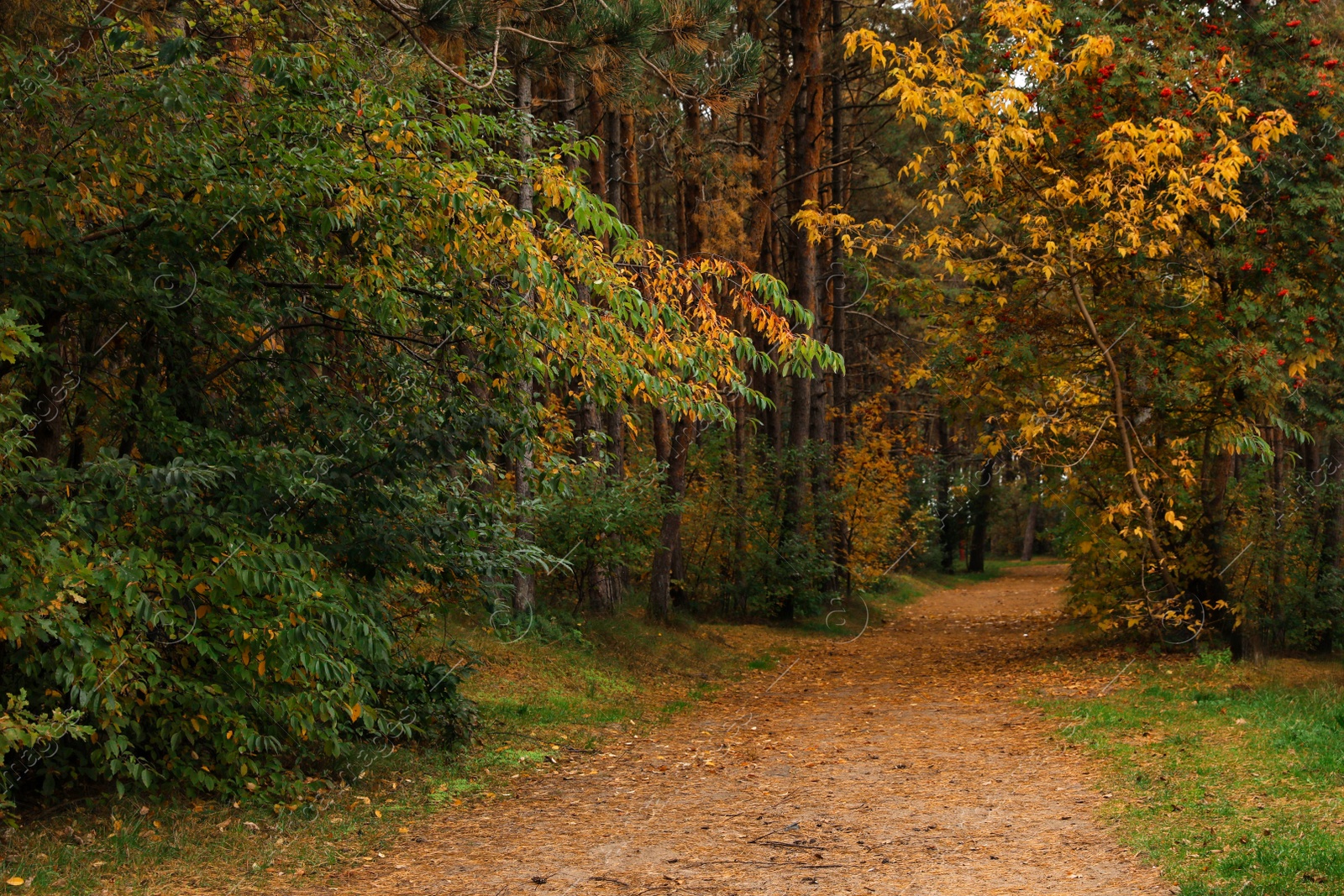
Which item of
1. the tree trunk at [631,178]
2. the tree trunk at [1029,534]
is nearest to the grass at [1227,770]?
the tree trunk at [631,178]

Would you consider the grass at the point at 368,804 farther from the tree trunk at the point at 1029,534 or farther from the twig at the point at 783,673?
the tree trunk at the point at 1029,534

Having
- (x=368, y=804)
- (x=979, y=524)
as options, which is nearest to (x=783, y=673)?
(x=368, y=804)

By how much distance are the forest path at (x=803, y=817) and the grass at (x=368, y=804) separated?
281 mm

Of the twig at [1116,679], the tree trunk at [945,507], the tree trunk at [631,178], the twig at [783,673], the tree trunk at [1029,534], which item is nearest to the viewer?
the twig at [1116,679]

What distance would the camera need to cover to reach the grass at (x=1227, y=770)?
5164 mm

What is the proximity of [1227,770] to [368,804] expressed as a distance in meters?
5.45

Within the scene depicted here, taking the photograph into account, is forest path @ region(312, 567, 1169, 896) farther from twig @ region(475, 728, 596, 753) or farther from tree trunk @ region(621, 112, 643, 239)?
tree trunk @ region(621, 112, 643, 239)

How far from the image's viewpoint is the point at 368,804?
676cm

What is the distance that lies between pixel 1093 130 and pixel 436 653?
332 inches

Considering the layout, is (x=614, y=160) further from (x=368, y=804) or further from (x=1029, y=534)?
(x=1029, y=534)

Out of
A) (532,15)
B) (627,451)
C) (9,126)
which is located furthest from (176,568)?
(627,451)

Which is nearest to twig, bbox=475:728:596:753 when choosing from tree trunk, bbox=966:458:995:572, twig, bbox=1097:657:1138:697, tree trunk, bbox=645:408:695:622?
twig, bbox=1097:657:1138:697

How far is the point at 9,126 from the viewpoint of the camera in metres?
6.21

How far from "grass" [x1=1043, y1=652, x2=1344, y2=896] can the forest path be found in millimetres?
277
